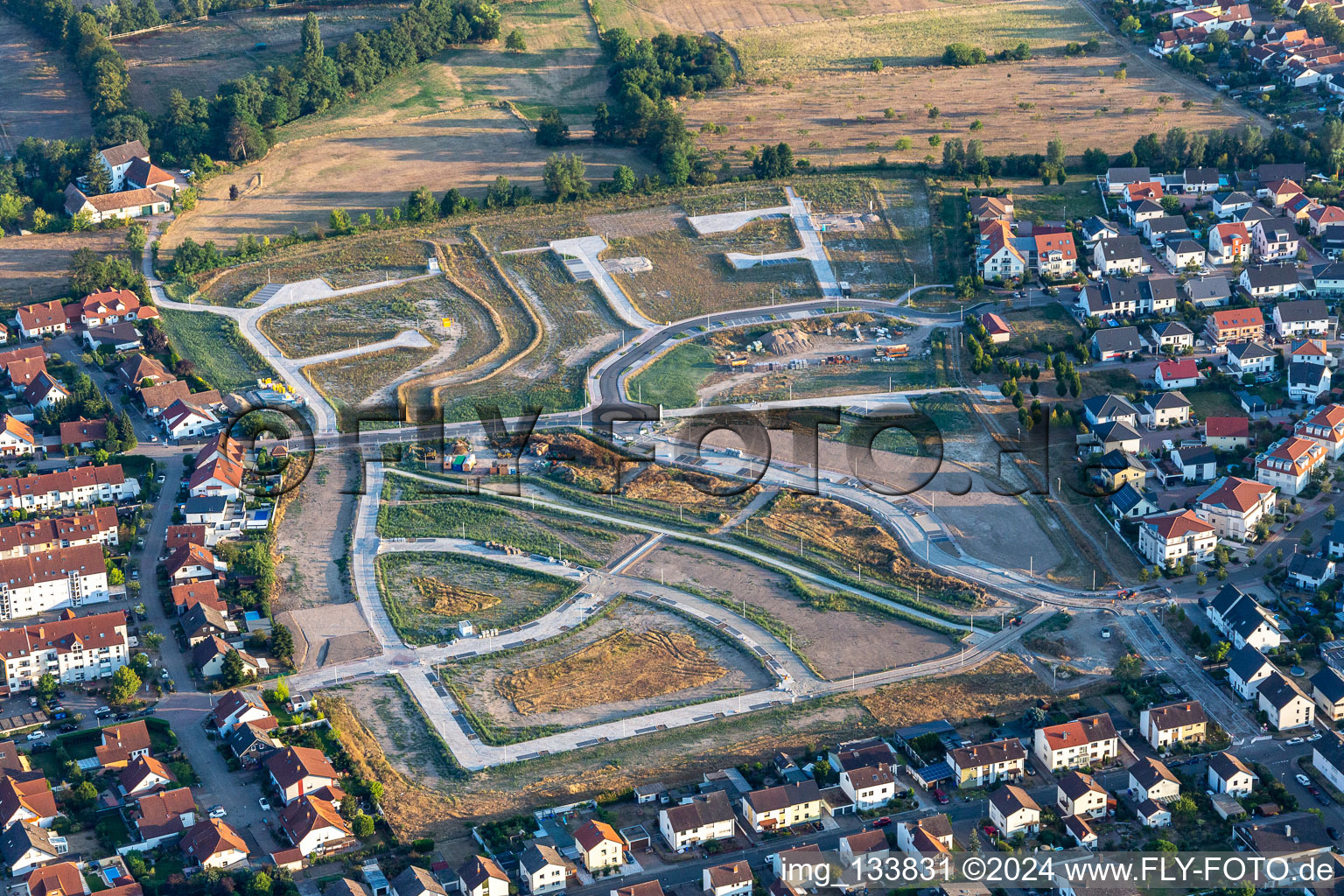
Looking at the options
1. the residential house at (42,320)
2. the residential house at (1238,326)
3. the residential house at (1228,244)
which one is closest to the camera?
the residential house at (1238,326)

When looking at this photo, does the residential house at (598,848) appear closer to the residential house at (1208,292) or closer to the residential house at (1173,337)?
the residential house at (1173,337)

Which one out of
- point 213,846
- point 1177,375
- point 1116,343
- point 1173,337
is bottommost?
point 213,846

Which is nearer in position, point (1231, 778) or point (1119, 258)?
point (1231, 778)

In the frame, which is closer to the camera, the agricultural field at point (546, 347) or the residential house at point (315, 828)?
the residential house at point (315, 828)

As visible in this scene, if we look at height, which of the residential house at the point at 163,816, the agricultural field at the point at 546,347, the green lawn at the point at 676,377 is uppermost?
the agricultural field at the point at 546,347

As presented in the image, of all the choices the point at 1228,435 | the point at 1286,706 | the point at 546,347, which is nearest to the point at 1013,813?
the point at 1286,706

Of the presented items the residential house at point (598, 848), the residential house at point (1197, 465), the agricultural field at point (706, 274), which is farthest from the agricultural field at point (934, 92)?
the residential house at point (598, 848)

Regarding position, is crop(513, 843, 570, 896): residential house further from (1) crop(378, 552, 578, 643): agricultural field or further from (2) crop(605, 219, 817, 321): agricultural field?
(2) crop(605, 219, 817, 321): agricultural field

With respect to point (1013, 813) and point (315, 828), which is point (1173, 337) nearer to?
point (1013, 813)
